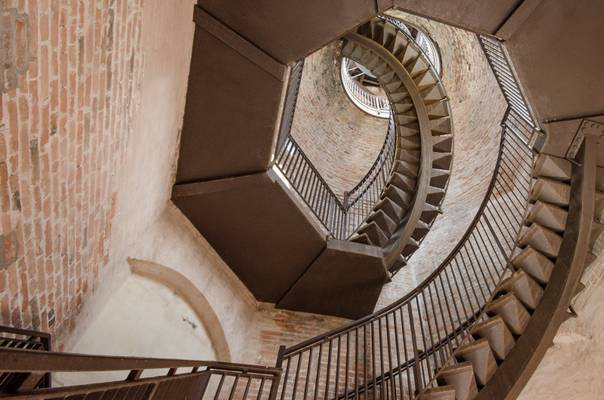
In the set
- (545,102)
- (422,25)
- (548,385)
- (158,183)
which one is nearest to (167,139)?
(158,183)

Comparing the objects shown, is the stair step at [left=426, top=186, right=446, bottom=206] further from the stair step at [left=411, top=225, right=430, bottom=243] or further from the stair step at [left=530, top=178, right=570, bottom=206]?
the stair step at [left=530, top=178, right=570, bottom=206]

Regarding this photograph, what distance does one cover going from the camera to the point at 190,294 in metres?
5.75

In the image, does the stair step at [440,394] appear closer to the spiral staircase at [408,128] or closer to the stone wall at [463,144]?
the spiral staircase at [408,128]

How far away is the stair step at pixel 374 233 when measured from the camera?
24.0 feet

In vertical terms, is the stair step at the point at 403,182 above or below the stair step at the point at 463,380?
above

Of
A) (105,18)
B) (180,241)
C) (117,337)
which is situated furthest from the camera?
(180,241)

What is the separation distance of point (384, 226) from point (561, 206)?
377cm

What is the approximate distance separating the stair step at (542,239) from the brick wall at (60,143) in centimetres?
431

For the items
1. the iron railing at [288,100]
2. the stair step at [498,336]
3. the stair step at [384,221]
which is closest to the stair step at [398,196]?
the stair step at [384,221]

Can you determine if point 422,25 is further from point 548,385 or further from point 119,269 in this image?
point 119,269

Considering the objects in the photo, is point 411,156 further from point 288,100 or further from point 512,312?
point 512,312

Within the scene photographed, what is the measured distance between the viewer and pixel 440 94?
26.0 ft

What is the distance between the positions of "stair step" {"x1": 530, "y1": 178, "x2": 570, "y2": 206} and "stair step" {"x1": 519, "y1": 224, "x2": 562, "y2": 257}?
303mm

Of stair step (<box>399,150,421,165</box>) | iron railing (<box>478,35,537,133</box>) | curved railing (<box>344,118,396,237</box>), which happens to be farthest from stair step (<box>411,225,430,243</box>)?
iron railing (<box>478,35,537,133</box>)
